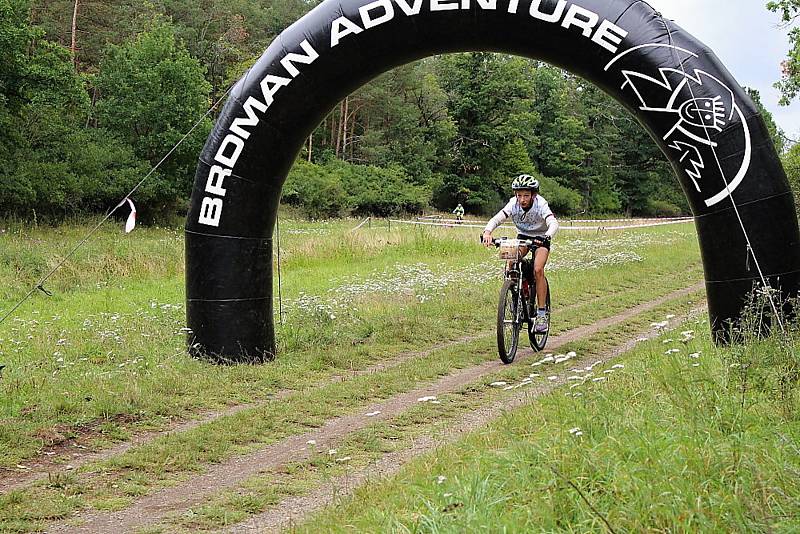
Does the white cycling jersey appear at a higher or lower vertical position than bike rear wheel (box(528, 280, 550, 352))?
higher

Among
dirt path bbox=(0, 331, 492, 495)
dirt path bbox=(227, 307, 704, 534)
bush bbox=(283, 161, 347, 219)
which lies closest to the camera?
dirt path bbox=(227, 307, 704, 534)

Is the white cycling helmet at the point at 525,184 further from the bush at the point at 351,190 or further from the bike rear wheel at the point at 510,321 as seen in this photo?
the bush at the point at 351,190

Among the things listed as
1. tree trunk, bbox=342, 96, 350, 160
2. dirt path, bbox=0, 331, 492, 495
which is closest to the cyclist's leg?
dirt path, bbox=0, 331, 492, 495

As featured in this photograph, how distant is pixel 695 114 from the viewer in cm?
806

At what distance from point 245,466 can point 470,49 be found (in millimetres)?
5548

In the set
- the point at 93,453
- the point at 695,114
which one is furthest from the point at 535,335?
the point at 93,453

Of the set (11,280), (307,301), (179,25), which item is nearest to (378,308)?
(307,301)

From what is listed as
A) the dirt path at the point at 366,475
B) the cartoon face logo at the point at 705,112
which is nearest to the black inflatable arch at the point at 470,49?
the cartoon face logo at the point at 705,112

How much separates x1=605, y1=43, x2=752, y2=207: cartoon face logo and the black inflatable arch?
0.03ft

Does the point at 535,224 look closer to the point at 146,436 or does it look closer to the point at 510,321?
the point at 510,321

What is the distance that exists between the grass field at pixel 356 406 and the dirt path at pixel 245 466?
0.39 feet

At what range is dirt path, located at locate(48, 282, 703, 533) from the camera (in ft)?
15.1

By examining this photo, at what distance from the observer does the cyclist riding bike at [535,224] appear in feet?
30.7

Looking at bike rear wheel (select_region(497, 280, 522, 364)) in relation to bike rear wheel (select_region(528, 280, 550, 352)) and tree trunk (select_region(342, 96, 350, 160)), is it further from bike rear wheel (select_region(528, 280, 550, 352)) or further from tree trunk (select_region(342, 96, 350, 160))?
tree trunk (select_region(342, 96, 350, 160))
